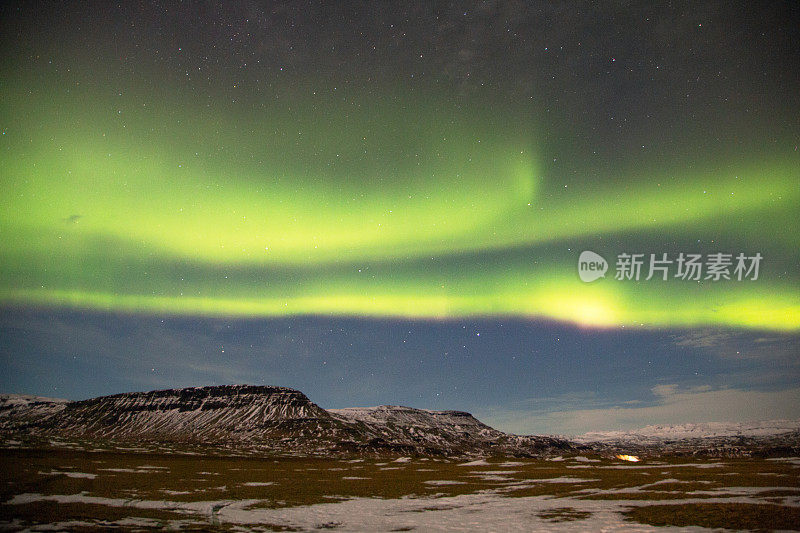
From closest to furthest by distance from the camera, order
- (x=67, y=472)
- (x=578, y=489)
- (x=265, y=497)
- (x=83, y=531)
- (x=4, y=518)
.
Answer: (x=83, y=531) < (x=4, y=518) < (x=265, y=497) < (x=578, y=489) < (x=67, y=472)

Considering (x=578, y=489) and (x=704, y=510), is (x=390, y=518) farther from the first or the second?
(x=578, y=489)

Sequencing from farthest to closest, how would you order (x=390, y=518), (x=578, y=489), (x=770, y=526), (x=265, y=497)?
(x=578, y=489)
(x=265, y=497)
(x=390, y=518)
(x=770, y=526)

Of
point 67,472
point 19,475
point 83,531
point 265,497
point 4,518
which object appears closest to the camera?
point 83,531

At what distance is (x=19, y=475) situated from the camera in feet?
194

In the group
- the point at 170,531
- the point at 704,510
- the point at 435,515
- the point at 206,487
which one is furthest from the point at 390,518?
the point at 206,487

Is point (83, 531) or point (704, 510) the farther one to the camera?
point (704, 510)

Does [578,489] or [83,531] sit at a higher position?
[83,531]

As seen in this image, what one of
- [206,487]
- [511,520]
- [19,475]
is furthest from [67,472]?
[511,520]

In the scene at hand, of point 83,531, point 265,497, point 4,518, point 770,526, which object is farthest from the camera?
point 265,497

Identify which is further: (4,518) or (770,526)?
(4,518)

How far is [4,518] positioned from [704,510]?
5082 centimetres

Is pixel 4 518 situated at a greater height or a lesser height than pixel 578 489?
greater

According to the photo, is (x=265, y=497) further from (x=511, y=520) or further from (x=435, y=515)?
(x=511, y=520)

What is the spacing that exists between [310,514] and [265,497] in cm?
1333
